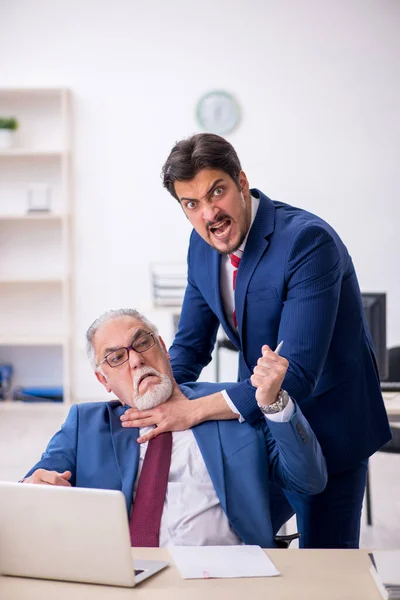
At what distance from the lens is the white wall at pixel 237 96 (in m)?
6.26

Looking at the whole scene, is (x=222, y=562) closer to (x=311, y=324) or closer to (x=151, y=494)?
(x=151, y=494)

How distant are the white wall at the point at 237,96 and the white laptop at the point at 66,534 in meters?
5.13

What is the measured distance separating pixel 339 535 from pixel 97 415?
27.4 inches

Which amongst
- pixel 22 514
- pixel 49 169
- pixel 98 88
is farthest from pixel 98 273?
pixel 22 514

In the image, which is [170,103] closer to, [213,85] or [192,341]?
[213,85]

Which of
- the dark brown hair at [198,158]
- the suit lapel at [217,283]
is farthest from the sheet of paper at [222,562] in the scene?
the dark brown hair at [198,158]

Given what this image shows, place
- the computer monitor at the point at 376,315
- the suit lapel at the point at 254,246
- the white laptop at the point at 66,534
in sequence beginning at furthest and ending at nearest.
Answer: the computer monitor at the point at 376,315 → the suit lapel at the point at 254,246 → the white laptop at the point at 66,534

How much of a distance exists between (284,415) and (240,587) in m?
0.39

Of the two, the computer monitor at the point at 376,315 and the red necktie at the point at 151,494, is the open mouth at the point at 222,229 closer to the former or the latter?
the red necktie at the point at 151,494

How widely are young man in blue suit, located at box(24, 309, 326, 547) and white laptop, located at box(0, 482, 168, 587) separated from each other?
0.31 metres

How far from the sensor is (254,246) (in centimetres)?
200

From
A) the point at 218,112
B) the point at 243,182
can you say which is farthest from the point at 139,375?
the point at 218,112

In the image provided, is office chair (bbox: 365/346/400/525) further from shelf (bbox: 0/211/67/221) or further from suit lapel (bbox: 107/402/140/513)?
shelf (bbox: 0/211/67/221)

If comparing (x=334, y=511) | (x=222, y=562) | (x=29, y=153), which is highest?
(x=29, y=153)
